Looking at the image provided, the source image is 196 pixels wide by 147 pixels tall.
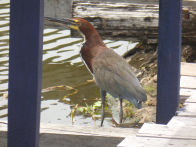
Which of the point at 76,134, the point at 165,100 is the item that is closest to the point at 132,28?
the point at 165,100

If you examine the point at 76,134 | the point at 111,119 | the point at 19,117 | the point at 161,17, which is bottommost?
the point at 111,119

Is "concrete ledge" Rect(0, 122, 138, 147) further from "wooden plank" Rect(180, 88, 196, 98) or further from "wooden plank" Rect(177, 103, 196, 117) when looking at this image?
"wooden plank" Rect(180, 88, 196, 98)

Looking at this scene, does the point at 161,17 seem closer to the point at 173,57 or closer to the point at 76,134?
the point at 173,57

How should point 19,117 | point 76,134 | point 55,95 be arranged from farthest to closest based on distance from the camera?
Result: point 55,95 → point 76,134 → point 19,117

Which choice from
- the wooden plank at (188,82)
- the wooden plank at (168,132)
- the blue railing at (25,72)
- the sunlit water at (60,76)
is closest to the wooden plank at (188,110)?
the wooden plank at (168,132)

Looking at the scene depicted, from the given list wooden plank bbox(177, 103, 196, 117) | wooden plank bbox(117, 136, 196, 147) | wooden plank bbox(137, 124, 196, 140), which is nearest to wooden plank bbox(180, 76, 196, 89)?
wooden plank bbox(177, 103, 196, 117)

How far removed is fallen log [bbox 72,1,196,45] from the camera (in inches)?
300

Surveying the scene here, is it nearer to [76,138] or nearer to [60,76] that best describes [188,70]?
[76,138]

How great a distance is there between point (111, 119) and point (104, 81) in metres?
1.32

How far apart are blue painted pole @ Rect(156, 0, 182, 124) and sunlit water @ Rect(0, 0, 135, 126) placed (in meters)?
1.86

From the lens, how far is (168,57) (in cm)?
421

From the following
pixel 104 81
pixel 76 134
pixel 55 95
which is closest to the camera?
pixel 76 134

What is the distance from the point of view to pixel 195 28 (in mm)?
7426

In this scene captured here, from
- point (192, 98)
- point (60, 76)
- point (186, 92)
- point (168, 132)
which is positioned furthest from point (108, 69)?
point (60, 76)
